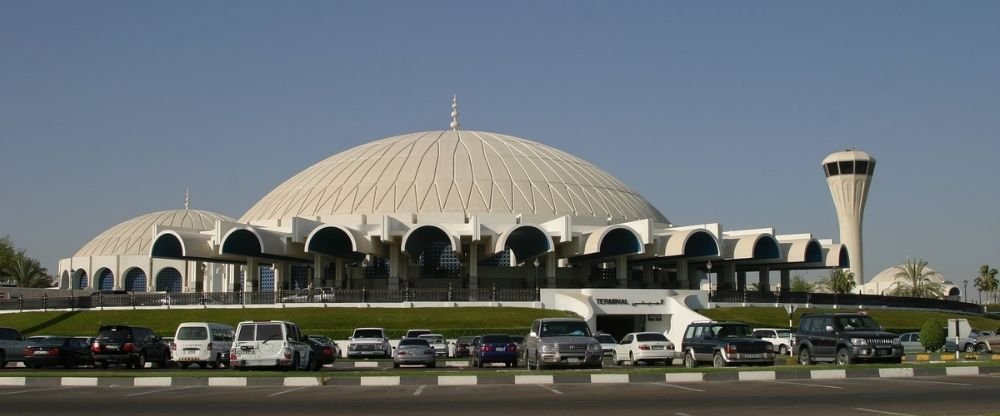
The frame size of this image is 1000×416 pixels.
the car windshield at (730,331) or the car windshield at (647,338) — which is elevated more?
the car windshield at (730,331)

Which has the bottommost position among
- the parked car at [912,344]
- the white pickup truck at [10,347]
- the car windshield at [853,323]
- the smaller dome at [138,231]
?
the parked car at [912,344]

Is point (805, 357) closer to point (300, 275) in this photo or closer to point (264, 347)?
point (264, 347)

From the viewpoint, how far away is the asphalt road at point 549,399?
1808cm

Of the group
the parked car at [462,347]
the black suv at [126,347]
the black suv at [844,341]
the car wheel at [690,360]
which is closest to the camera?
the black suv at [844,341]

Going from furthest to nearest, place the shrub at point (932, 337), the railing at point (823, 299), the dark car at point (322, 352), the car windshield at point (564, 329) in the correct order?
the railing at point (823, 299) < the shrub at point (932, 337) < the dark car at point (322, 352) < the car windshield at point (564, 329)

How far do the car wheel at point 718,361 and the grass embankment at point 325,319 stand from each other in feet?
74.0

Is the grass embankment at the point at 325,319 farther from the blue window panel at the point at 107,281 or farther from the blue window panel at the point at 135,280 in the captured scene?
the blue window panel at the point at 107,281

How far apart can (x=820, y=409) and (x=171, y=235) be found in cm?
6087

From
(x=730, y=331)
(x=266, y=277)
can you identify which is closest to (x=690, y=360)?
(x=730, y=331)

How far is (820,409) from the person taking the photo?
58.6 feet

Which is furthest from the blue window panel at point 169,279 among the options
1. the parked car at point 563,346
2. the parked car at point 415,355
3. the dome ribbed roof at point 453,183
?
the parked car at point 563,346

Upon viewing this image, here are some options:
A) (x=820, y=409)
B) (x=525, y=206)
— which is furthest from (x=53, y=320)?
(x=820, y=409)

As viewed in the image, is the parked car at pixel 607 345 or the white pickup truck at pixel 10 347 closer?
the white pickup truck at pixel 10 347

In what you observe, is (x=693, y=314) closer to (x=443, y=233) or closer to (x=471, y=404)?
(x=443, y=233)
